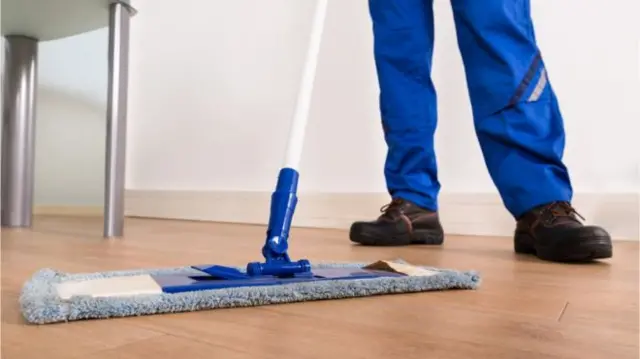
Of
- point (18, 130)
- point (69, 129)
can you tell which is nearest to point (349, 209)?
point (18, 130)

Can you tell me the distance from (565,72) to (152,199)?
1.40 m

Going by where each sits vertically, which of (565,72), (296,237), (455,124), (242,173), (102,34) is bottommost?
(296,237)

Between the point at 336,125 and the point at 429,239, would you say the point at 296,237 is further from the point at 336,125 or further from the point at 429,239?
the point at 336,125

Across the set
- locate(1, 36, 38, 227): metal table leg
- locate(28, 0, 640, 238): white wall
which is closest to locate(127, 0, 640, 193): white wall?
locate(28, 0, 640, 238): white wall

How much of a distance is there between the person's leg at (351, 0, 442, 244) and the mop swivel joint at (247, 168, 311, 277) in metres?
0.52

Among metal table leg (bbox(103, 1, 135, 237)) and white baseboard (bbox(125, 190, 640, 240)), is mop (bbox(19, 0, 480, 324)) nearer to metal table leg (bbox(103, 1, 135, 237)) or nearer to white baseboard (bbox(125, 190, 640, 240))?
metal table leg (bbox(103, 1, 135, 237))

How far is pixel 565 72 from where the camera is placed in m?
1.41

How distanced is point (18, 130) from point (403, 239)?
1.07 m

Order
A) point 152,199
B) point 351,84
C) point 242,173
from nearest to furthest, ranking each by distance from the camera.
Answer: point 351,84 < point 242,173 < point 152,199

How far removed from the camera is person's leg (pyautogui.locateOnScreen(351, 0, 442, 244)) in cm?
121

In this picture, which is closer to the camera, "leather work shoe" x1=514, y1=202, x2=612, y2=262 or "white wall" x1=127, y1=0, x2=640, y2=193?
"leather work shoe" x1=514, y1=202, x2=612, y2=262

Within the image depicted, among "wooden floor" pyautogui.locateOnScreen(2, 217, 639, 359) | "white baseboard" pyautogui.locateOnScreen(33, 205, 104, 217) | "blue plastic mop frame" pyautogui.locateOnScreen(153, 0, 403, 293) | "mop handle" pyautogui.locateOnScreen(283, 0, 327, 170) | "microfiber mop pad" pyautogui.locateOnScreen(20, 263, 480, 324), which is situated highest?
"mop handle" pyautogui.locateOnScreen(283, 0, 327, 170)

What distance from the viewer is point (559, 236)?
3.04ft

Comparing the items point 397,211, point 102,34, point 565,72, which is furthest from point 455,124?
point 102,34
